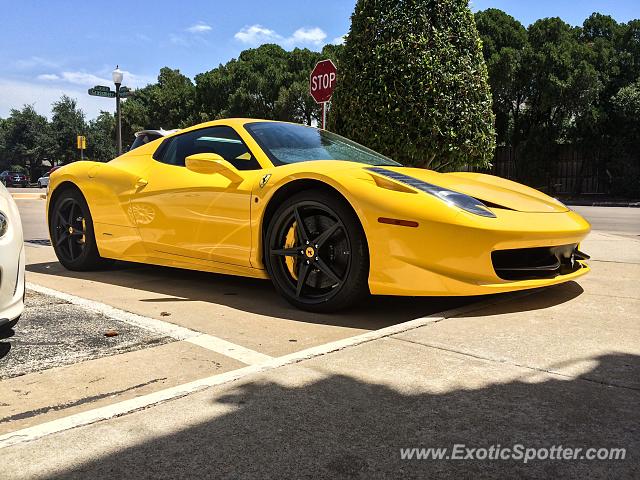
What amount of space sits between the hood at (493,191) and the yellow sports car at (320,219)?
16mm

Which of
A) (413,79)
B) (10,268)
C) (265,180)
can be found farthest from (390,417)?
(413,79)

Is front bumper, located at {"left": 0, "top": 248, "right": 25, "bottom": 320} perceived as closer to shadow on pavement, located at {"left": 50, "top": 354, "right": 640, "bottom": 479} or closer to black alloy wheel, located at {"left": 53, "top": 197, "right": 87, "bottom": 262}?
shadow on pavement, located at {"left": 50, "top": 354, "right": 640, "bottom": 479}

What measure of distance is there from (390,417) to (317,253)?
1686 mm

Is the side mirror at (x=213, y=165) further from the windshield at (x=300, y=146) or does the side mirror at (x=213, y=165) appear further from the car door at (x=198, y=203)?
the windshield at (x=300, y=146)

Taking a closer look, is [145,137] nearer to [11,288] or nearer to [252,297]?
[252,297]

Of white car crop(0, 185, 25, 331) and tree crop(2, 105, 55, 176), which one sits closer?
white car crop(0, 185, 25, 331)

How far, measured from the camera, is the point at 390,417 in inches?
79.0

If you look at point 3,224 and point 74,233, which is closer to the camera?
point 3,224

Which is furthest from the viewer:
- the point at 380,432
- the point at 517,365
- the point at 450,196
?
the point at 450,196

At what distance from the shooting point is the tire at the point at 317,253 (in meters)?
3.45

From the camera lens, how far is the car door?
3.98 m

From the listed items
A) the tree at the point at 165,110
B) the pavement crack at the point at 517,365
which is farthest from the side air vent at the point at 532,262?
the tree at the point at 165,110

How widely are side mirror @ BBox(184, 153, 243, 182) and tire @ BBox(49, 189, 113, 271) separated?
1.58 metres

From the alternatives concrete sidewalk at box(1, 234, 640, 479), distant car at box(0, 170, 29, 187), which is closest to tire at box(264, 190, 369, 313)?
concrete sidewalk at box(1, 234, 640, 479)
